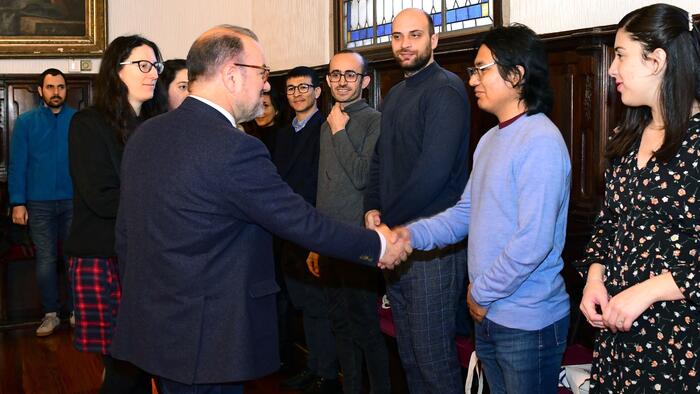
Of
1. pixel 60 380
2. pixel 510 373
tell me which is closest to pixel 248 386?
pixel 60 380

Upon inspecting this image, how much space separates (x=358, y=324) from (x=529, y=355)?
1665 millimetres

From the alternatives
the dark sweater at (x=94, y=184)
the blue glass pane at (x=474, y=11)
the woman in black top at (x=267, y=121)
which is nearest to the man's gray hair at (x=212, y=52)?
the dark sweater at (x=94, y=184)

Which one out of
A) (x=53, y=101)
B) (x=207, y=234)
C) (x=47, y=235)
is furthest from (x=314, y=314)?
(x=53, y=101)

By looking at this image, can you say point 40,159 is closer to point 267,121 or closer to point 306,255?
point 267,121

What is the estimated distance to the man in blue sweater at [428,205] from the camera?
3.28 metres

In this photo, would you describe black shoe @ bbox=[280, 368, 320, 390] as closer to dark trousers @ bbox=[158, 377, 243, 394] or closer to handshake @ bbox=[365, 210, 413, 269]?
handshake @ bbox=[365, 210, 413, 269]

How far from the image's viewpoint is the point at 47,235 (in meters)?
6.20

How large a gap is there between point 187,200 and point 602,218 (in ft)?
4.23

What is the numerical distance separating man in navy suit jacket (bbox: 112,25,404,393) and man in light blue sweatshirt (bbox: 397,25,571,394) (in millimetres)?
580

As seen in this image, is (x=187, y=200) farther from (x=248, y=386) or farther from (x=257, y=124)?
(x=257, y=124)

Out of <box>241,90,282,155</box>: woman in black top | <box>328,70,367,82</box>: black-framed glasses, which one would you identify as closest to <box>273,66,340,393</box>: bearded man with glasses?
<box>328,70,367,82</box>: black-framed glasses

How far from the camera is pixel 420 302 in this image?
10.9 ft

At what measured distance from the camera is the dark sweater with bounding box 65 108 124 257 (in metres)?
3.29

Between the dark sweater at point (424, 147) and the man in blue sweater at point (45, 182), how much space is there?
3.57 m
